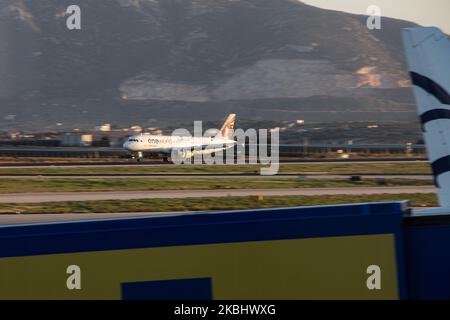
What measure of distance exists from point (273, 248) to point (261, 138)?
139647mm

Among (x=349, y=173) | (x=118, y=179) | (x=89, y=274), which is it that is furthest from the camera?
(x=349, y=173)

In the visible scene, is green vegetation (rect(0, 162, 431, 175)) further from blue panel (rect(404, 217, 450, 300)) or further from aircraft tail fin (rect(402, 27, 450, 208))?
blue panel (rect(404, 217, 450, 300))

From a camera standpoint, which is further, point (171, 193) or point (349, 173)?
point (349, 173)

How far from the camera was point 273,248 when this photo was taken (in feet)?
27.8

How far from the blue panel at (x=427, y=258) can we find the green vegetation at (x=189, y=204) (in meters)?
26.8

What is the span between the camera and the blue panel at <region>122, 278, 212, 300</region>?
336 inches

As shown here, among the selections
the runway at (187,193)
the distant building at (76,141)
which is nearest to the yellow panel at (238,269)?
the runway at (187,193)

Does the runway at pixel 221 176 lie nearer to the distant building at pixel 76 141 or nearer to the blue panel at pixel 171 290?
the blue panel at pixel 171 290

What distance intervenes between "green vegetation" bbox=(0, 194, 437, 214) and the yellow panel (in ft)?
84.6

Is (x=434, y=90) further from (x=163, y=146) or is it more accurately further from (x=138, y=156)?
(x=163, y=146)

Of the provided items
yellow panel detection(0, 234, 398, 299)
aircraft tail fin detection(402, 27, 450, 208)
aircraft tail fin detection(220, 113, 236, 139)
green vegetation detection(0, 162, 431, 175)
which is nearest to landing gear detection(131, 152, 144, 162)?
green vegetation detection(0, 162, 431, 175)

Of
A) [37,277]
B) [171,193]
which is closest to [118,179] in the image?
[171,193]
